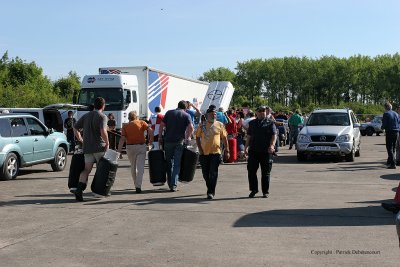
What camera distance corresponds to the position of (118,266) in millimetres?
6047

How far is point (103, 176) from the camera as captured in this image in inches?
428

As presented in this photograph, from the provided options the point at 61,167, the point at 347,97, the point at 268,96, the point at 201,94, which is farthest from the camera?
the point at 268,96

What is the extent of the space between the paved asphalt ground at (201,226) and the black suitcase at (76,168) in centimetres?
31

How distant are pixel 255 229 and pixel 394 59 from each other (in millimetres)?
117023

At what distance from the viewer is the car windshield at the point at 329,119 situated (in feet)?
65.6

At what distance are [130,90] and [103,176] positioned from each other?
47.7 feet

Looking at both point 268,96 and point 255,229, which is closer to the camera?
point 255,229

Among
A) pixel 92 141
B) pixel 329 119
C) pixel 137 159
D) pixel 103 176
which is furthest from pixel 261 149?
pixel 329 119

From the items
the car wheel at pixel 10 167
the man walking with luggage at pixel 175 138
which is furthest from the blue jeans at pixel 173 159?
the car wheel at pixel 10 167

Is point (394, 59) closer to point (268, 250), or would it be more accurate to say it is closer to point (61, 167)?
point (61, 167)

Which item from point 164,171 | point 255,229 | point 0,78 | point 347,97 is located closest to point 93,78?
point 164,171

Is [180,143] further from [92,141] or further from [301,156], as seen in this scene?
[301,156]

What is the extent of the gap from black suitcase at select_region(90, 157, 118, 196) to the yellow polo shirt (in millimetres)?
1719

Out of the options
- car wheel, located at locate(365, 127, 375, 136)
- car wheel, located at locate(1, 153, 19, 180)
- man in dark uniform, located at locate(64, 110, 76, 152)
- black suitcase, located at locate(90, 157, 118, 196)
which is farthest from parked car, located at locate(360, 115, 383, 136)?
black suitcase, located at locate(90, 157, 118, 196)
